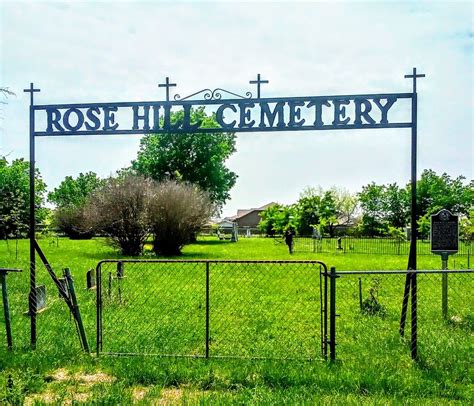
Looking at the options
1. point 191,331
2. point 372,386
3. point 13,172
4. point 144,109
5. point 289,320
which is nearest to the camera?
point 372,386

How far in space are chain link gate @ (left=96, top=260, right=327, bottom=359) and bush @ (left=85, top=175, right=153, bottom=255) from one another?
10.4 metres

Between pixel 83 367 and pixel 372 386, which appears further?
pixel 83 367

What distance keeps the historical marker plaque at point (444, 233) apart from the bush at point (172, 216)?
16769mm

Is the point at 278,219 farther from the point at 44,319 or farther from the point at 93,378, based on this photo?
the point at 93,378

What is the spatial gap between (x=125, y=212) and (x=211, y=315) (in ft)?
55.0

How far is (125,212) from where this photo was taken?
2581 centimetres

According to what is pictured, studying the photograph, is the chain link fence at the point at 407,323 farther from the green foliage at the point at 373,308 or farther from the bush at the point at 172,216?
the bush at the point at 172,216

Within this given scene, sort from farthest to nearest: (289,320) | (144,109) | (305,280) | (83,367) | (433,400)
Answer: (305,280), (289,320), (144,109), (83,367), (433,400)

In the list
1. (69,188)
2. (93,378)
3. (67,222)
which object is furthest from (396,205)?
(93,378)

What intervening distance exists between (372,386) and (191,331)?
11.9 ft

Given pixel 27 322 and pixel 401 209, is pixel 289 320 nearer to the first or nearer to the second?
pixel 27 322

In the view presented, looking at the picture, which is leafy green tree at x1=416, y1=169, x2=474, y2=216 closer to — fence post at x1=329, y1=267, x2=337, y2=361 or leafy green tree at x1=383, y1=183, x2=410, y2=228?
leafy green tree at x1=383, y1=183, x2=410, y2=228

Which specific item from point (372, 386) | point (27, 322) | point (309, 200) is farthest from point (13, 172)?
point (372, 386)

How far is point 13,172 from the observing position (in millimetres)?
63375
